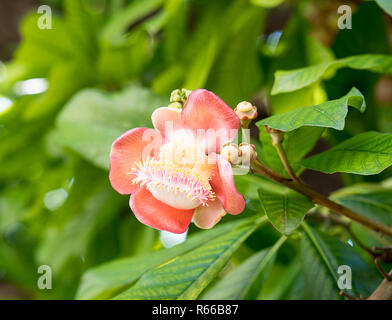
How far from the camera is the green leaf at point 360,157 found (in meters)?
0.38

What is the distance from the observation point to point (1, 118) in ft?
3.24

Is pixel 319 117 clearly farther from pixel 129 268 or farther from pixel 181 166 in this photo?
pixel 129 268

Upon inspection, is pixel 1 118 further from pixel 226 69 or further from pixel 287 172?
pixel 287 172

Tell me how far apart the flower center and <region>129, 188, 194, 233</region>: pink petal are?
0.03ft

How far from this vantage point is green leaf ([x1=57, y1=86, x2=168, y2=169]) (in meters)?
0.63

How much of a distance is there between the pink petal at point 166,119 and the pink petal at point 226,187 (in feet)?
0.15

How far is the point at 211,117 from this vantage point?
379 mm

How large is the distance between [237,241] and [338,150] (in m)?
0.14

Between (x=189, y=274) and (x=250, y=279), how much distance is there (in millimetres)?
118

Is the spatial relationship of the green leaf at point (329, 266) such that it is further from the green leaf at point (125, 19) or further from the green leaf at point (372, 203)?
the green leaf at point (125, 19)

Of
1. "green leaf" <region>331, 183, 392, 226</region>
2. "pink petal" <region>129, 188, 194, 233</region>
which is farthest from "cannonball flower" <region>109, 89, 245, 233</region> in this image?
"green leaf" <region>331, 183, 392, 226</region>

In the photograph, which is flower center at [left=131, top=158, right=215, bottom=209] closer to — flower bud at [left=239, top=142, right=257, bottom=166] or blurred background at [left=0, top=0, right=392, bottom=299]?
flower bud at [left=239, top=142, right=257, bottom=166]

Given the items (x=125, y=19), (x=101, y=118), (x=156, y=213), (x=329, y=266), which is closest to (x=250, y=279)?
(x=329, y=266)

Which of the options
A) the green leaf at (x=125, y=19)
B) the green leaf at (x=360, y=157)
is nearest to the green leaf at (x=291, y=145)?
the green leaf at (x=360, y=157)
